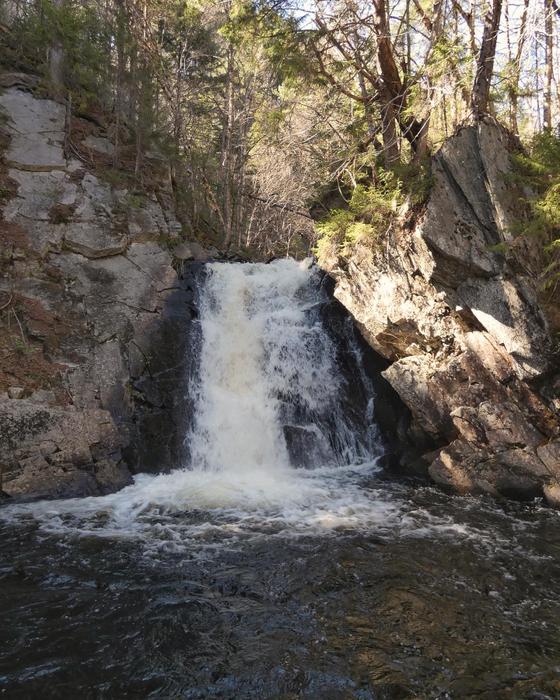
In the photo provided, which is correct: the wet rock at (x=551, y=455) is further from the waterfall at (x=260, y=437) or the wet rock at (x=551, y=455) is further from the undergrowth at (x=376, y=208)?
the undergrowth at (x=376, y=208)

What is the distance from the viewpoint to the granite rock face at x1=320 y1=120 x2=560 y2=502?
812 centimetres

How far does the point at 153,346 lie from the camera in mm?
10578

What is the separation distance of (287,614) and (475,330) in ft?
20.1

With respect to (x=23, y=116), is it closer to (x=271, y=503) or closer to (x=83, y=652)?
(x=271, y=503)

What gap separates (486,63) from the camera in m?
8.86

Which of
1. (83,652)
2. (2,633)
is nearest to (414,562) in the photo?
(83,652)

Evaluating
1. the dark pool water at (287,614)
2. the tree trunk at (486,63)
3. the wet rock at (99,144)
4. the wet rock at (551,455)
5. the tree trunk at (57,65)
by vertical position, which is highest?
the tree trunk at (57,65)

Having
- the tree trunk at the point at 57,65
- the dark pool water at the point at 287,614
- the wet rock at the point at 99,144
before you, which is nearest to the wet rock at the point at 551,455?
the dark pool water at the point at 287,614

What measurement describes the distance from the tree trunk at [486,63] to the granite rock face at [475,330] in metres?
0.50

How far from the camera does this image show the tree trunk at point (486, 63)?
27.8 feet

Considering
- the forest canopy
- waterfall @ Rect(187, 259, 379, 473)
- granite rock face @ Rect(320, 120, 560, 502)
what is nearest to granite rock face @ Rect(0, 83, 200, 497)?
waterfall @ Rect(187, 259, 379, 473)

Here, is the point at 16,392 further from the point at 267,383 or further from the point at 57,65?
the point at 57,65

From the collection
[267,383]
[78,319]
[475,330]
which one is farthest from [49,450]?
[475,330]

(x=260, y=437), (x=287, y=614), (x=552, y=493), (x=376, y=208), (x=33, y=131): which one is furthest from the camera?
(x=33, y=131)
